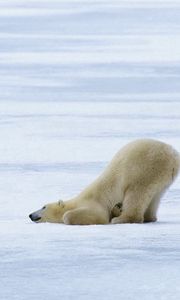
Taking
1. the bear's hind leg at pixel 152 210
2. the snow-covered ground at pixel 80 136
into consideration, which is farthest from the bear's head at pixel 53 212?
the bear's hind leg at pixel 152 210

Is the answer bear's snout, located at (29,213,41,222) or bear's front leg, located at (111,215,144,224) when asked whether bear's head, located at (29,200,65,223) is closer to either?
bear's snout, located at (29,213,41,222)

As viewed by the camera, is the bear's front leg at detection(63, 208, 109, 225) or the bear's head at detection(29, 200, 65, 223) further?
the bear's head at detection(29, 200, 65, 223)

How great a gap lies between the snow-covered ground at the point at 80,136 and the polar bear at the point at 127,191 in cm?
14

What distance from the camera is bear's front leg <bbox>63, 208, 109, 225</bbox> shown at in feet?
14.2

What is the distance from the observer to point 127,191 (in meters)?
4.37

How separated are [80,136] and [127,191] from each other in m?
3.35

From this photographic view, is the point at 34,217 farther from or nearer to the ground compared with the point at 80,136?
farther from the ground

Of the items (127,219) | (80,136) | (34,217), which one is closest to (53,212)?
(34,217)

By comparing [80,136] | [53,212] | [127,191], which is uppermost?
[127,191]

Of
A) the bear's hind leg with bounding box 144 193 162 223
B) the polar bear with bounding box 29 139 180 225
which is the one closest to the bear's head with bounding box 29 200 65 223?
the polar bear with bounding box 29 139 180 225

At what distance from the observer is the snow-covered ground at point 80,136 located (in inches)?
120

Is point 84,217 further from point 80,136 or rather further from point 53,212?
point 80,136

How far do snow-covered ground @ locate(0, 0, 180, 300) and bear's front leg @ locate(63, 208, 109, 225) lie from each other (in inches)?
7.0

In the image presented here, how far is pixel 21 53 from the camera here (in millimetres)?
15047
